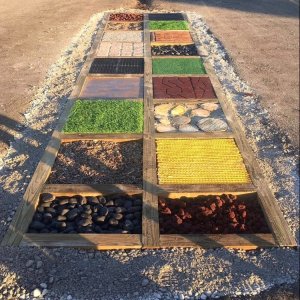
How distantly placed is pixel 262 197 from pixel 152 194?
155cm

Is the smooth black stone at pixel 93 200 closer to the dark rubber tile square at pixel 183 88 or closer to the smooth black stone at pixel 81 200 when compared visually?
the smooth black stone at pixel 81 200

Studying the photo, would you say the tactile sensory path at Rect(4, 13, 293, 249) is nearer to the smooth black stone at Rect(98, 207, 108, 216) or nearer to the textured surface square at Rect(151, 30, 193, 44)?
the smooth black stone at Rect(98, 207, 108, 216)

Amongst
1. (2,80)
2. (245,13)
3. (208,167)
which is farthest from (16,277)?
(245,13)

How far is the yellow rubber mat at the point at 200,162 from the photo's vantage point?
5.76 meters

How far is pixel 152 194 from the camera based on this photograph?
5.41 metres

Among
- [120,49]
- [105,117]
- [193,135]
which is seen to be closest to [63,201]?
[105,117]

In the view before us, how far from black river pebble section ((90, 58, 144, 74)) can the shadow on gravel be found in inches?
273

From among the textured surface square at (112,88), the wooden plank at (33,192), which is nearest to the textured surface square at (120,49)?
the textured surface square at (112,88)

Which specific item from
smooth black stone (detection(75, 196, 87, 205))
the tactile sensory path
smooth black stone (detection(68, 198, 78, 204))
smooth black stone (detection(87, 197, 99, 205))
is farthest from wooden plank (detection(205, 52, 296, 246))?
smooth black stone (detection(68, 198, 78, 204))

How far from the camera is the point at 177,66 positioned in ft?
32.0

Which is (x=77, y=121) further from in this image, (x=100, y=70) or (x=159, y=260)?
(x=159, y=260)

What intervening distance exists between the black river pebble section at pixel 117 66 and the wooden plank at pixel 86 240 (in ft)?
17.6

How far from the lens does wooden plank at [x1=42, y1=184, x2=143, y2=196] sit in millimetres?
5457

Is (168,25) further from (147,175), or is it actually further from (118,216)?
(118,216)
